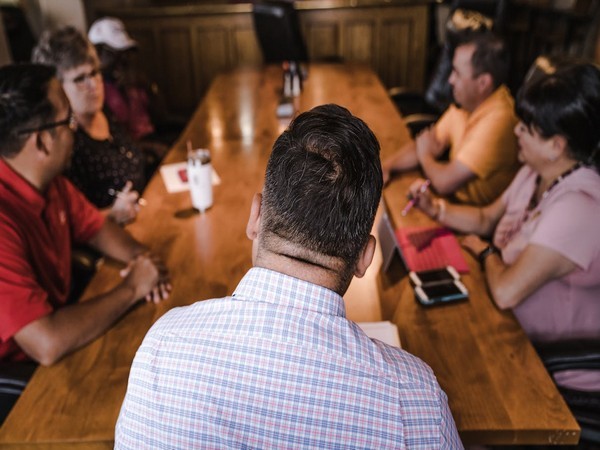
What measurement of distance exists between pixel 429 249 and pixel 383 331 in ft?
1.44

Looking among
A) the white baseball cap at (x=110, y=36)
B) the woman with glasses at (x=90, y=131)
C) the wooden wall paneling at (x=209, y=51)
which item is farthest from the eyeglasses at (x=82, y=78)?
the wooden wall paneling at (x=209, y=51)

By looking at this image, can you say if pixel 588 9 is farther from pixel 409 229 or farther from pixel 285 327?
pixel 285 327

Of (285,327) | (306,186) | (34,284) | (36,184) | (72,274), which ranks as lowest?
(72,274)

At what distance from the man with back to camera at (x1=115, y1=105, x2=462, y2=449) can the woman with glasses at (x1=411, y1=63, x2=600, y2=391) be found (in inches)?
28.7

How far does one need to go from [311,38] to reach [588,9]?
2496 millimetres

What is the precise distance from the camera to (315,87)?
3498 millimetres

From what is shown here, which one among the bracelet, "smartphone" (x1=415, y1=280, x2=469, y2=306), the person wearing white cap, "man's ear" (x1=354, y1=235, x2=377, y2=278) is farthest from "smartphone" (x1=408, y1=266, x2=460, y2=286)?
the person wearing white cap

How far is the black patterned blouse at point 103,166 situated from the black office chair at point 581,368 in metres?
1.82

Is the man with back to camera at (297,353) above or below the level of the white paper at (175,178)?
above

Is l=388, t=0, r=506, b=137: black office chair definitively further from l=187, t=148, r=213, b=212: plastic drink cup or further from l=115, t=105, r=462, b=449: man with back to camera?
l=115, t=105, r=462, b=449: man with back to camera

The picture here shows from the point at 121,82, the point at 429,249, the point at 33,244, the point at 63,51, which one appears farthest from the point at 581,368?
the point at 121,82

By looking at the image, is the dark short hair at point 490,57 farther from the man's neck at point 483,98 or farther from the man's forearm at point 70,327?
the man's forearm at point 70,327

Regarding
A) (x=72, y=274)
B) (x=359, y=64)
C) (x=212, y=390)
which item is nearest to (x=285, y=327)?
(x=212, y=390)

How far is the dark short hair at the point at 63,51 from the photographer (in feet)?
7.12
